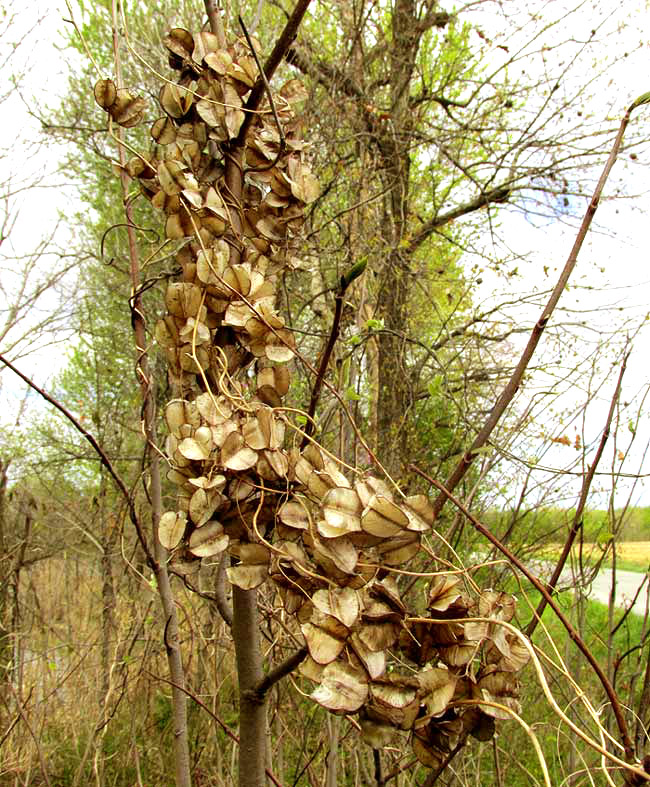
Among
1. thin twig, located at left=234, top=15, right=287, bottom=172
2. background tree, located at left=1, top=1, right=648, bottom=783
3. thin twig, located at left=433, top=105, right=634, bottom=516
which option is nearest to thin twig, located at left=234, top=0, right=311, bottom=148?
thin twig, located at left=234, top=15, right=287, bottom=172

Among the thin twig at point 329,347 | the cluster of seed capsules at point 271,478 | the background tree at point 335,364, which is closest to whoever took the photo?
the cluster of seed capsules at point 271,478

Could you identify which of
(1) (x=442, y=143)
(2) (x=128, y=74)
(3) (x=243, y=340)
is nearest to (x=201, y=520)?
(3) (x=243, y=340)

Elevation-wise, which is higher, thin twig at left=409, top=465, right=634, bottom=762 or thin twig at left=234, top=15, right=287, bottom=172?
thin twig at left=234, top=15, right=287, bottom=172

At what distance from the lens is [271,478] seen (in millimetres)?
664

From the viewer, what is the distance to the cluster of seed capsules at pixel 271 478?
561 mm

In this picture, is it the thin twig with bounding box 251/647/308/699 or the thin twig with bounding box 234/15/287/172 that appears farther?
the thin twig with bounding box 234/15/287/172

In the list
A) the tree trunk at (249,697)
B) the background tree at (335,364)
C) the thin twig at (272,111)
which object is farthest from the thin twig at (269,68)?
the tree trunk at (249,697)

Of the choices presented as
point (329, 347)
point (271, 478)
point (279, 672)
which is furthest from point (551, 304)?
point (279, 672)

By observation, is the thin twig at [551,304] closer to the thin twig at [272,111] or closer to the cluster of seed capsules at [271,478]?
the cluster of seed capsules at [271,478]

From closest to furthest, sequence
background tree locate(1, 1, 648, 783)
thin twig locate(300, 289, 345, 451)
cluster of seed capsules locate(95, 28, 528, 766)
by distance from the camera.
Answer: cluster of seed capsules locate(95, 28, 528, 766) < thin twig locate(300, 289, 345, 451) < background tree locate(1, 1, 648, 783)

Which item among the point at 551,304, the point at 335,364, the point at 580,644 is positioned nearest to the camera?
the point at 580,644

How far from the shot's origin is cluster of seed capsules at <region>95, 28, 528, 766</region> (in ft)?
1.84

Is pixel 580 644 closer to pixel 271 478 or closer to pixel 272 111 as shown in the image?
pixel 271 478

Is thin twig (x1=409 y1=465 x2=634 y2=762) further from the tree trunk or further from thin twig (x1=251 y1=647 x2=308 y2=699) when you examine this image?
the tree trunk
